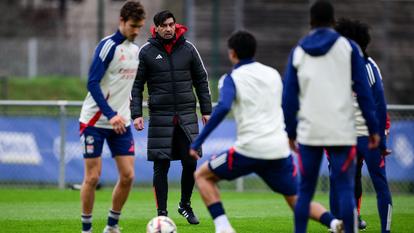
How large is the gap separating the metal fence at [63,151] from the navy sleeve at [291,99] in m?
9.61

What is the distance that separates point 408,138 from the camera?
18328 mm

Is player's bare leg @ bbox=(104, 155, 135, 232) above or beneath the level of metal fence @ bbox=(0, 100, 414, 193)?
above

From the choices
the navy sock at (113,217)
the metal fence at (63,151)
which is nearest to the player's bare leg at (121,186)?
the navy sock at (113,217)

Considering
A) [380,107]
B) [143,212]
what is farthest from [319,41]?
[143,212]

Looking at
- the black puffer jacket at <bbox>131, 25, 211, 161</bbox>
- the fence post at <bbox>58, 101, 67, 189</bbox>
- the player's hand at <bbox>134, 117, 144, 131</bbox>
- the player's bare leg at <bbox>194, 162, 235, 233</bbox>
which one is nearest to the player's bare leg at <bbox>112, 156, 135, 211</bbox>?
the player's bare leg at <bbox>194, 162, 235, 233</bbox>

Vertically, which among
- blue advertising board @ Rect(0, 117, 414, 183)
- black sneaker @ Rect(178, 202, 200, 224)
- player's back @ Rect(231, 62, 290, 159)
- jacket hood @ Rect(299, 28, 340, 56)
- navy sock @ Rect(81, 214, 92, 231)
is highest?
jacket hood @ Rect(299, 28, 340, 56)

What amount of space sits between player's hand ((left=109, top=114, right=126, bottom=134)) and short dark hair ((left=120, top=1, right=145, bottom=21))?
0.96 metres

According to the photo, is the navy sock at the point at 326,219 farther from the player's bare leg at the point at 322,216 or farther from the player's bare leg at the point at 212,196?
the player's bare leg at the point at 212,196

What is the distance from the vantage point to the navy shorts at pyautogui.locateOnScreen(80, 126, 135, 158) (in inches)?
369

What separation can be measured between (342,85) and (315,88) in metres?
0.23

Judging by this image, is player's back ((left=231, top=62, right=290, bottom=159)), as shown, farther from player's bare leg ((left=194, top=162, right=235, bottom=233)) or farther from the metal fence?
the metal fence

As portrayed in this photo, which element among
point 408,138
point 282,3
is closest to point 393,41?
point 282,3

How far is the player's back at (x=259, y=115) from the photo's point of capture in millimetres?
8266

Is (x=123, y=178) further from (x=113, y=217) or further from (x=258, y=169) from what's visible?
(x=258, y=169)
